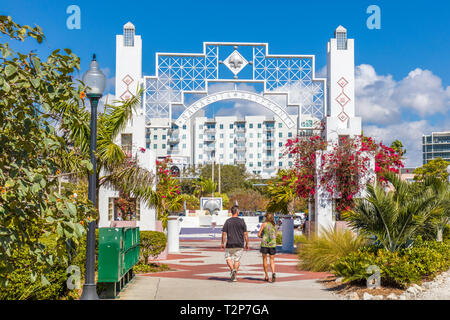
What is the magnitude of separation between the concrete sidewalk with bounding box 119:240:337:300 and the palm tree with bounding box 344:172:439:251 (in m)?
1.65

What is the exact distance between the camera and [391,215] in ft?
37.6

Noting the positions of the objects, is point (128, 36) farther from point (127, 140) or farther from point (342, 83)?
point (342, 83)

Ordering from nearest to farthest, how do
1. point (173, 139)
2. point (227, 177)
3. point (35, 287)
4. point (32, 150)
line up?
point (32, 150), point (35, 287), point (227, 177), point (173, 139)

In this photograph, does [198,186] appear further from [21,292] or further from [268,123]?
[21,292]

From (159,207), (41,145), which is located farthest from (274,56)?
(41,145)

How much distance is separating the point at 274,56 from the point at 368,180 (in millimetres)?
5973

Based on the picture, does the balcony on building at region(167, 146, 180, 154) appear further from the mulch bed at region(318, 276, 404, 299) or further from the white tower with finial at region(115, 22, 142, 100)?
the mulch bed at region(318, 276, 404, 299)

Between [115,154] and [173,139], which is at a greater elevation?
[173,139]

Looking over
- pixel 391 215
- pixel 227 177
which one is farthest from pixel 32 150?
pixel 227 177

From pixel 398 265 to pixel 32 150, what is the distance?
7293mm

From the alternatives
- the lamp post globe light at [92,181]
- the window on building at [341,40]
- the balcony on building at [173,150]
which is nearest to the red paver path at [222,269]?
the lamp post globe light at [92,181]

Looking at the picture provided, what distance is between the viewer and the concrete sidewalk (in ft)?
34.1

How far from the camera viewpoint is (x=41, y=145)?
19.0 ft

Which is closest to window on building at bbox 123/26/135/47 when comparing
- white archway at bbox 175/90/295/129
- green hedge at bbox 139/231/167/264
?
white archway at bbox 175/90/295/129
